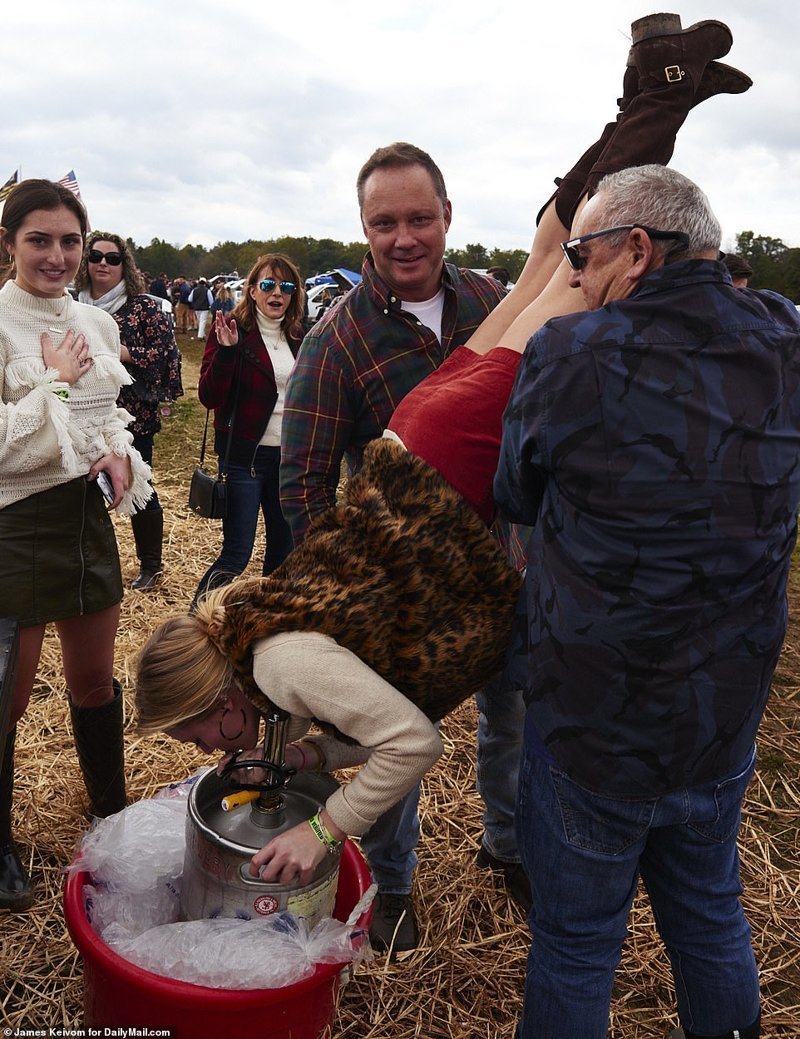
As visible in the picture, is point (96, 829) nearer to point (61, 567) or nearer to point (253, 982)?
point (253, 982)

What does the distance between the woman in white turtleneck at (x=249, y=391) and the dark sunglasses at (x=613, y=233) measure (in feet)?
11.6

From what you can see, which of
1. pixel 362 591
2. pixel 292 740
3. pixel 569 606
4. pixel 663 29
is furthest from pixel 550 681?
pixel 663 29

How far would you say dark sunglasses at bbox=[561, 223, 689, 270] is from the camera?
159 centimetres

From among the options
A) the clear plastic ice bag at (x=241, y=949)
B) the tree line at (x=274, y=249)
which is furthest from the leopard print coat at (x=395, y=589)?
the tree line at (x=274, y=249)

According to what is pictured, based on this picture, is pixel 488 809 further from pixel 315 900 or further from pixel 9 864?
pixel 9 864

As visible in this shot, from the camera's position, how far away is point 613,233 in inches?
64.3

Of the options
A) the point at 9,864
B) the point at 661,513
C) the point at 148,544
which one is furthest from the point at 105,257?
the point at 661,513

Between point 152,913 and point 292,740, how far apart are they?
0.60 metres

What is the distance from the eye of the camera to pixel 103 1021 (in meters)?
1.94

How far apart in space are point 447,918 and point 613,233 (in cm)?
240

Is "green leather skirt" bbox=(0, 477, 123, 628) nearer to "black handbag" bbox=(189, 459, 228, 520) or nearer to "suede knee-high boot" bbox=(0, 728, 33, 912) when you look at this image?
"suede knee-high boot" bbox=(0, 728, 33, 912)

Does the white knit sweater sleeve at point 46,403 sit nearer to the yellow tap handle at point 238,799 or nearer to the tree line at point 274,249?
the yellow tap handle at point 238,799

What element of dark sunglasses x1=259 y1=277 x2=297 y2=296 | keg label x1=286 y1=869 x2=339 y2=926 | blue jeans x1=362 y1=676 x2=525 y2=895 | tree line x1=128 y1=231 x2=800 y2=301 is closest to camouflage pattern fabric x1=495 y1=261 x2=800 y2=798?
keg label x1=286 y1=869 x2=339 y2=926

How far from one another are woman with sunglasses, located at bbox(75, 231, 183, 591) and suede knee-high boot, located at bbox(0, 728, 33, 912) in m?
3.00
